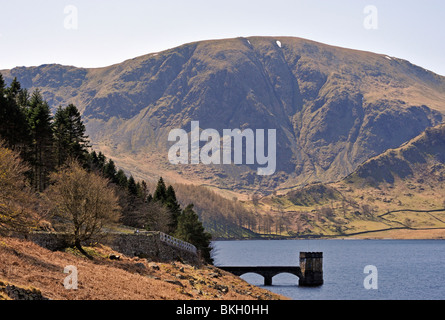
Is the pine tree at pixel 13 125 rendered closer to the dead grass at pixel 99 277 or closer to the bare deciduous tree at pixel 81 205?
the bare deciduous tree at pixel 81 205

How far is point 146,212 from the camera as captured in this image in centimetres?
12625

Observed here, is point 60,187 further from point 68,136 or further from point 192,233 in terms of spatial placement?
point 192,233

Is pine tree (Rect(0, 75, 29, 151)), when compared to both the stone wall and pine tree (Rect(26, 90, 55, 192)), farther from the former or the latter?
the stone wall

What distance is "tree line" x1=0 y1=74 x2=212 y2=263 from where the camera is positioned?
54625 millimetres

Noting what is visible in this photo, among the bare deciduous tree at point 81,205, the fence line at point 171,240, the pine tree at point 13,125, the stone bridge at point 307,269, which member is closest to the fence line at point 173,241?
the fence line at point 171,240

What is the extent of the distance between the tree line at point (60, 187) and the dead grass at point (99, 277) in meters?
2.82

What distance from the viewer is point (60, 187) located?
6041 cm

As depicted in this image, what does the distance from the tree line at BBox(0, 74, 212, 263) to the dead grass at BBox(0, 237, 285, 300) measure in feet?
9.24

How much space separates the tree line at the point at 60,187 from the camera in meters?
54.6

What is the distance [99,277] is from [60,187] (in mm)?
17635

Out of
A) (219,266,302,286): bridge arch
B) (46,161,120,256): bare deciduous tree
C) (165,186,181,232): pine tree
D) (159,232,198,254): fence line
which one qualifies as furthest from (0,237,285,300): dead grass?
(219,266,302,286): bridge arch

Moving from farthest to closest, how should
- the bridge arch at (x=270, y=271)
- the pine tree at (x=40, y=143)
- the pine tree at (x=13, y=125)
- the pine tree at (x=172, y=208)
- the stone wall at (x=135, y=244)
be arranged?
1. the bridge arch at (x=270, y=271)
2. the pine tree at (x=172, y=208)
3. the pine tree at (x=40, y=143)
4. the pine tree at (x=13, y=125)
5. the stone wall at (x=135, y=244)
